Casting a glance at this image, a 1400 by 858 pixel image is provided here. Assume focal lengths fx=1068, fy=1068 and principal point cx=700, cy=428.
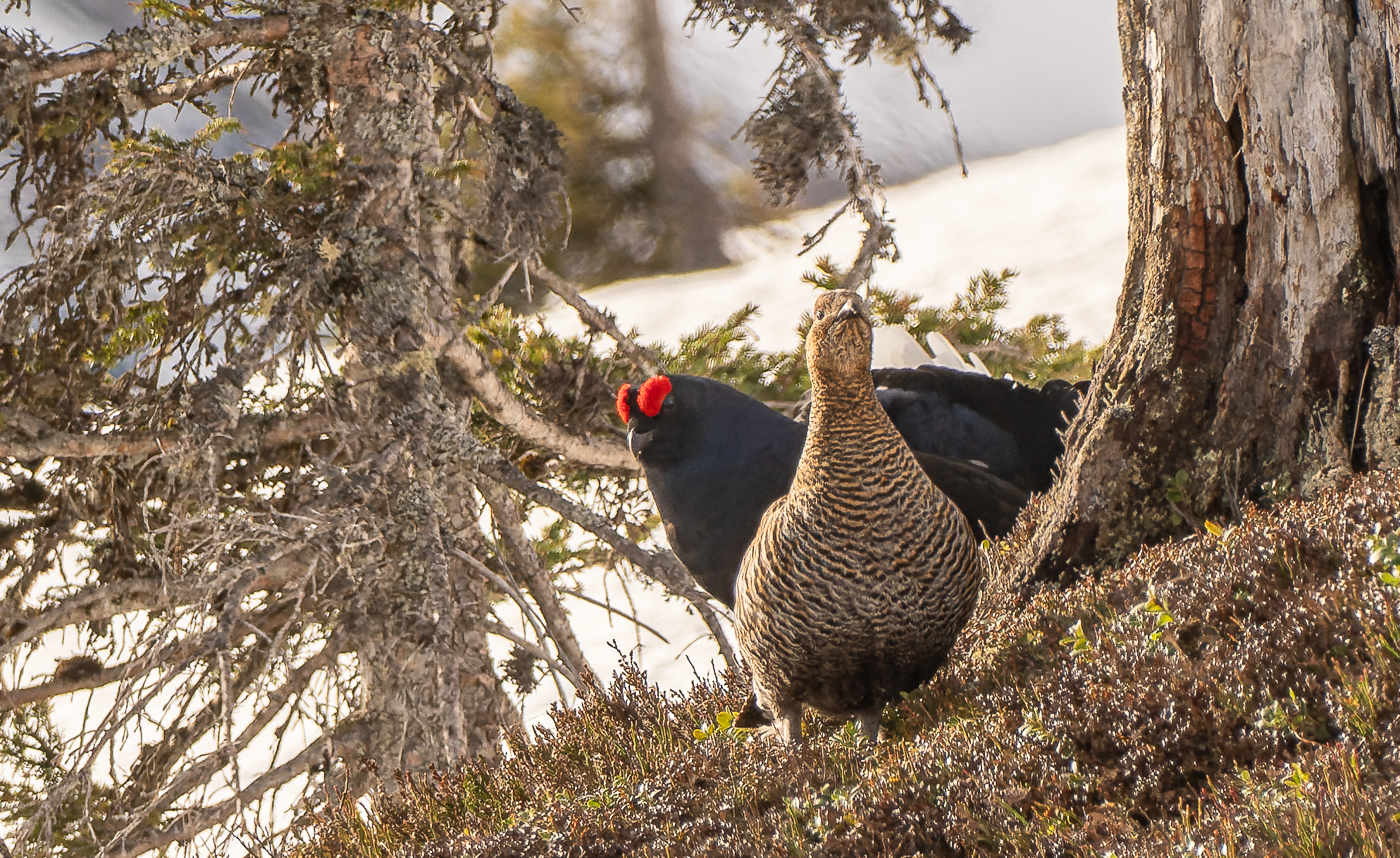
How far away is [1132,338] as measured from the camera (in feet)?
14.4

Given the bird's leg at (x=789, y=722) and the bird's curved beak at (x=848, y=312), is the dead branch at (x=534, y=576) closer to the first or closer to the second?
the bird's leg at (x=789, y=722)

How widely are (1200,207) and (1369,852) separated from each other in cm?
284

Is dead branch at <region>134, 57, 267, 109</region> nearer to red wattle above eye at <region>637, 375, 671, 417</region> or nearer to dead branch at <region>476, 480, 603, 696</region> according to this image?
dead branch at <region>476, 480, 603, 696</region>

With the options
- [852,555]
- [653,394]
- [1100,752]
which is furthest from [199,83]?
[1100,752]

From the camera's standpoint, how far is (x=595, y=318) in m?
6.77

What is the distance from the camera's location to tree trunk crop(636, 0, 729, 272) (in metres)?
15.9

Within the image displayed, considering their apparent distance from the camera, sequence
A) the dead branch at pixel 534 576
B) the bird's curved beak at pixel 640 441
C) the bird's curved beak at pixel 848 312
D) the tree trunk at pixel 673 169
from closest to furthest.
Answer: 1. the bird's curved beak at pixel 848 312
2. the bird's curved beak at pixel 640 441
3. the dead branch at pixel 534 576
4. the tree trunk at pixel 673 169

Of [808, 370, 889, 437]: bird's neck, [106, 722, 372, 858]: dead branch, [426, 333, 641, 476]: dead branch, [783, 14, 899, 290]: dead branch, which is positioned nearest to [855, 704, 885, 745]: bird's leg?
[808, 370, 889, 437]: bird's neck

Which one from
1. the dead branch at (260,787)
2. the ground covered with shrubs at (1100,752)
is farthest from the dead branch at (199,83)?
the ground covered with shrubs at (1100,752)

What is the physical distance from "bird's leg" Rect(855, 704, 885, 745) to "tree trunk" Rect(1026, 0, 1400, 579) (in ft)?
3.68

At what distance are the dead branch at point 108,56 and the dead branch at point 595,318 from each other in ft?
6.56

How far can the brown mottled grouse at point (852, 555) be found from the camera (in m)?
3.48

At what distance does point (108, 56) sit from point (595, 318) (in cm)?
295

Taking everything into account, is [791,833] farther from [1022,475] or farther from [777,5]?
[777,5]
